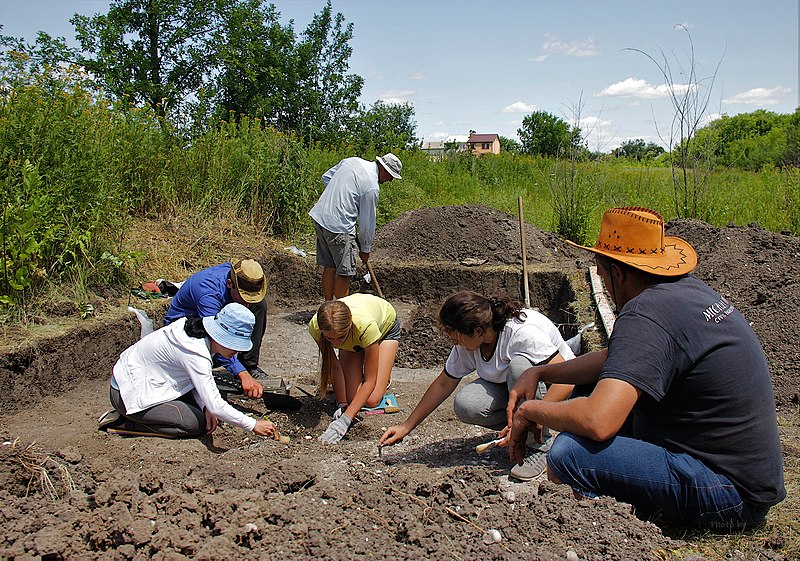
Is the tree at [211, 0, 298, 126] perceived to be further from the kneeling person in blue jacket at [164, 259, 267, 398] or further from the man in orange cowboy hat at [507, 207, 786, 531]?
the man in orange cowboy hat at [507, 207, 786, 531]

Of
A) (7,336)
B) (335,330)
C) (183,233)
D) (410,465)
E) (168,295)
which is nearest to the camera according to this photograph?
(410,465)

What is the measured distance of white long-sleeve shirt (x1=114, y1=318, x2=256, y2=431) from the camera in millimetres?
3611

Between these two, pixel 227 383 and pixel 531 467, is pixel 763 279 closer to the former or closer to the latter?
pixel 531 467

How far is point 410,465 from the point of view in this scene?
11.3 ft

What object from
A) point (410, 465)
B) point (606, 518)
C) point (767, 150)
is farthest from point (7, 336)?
point (767, 150)

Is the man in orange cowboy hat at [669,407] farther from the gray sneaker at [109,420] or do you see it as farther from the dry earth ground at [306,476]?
the gray sneaker at [109,420]

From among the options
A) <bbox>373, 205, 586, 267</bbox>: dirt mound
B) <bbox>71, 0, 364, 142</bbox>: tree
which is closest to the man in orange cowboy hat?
<bbox>373, 205, 586, 267</bbox>: dirt mound

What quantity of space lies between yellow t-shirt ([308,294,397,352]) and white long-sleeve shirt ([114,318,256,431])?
0.77 meters

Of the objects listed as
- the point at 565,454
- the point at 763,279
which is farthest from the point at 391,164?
the point at 565,454

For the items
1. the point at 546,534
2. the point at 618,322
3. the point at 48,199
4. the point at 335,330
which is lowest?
the point at 546,534

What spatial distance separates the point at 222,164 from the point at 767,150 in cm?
2239

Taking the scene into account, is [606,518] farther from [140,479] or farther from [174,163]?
[174,163]

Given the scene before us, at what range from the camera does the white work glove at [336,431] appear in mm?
3943

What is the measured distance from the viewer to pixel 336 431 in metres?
3.98
